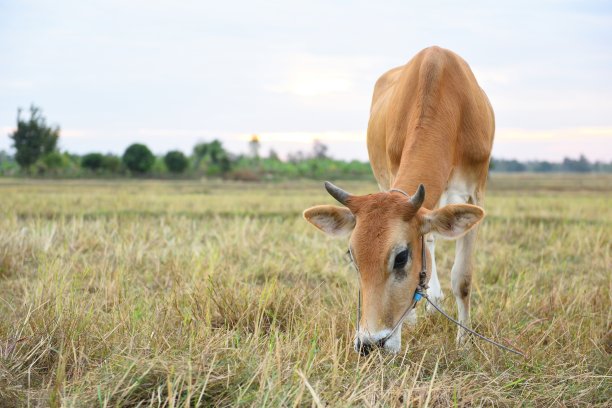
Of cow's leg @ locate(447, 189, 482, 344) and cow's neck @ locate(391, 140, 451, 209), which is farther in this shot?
cow's leg @ locate(447, 189, 482, 344)

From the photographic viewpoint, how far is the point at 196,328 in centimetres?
400

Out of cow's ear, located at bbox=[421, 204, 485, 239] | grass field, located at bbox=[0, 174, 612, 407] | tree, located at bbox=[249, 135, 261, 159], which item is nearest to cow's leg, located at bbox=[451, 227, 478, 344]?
grass field, located at bbox=[0, 174, 612, 407]

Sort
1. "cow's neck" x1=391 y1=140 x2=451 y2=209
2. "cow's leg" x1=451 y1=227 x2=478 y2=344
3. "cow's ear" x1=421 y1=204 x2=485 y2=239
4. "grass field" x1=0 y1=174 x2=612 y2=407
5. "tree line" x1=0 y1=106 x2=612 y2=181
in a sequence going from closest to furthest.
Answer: "grass field" x1=0 y1=174 x2=612 y2=407 → "cow's ear" x1=421 y1=204 x2=485 y2=239 → "cow's neck" x1=391 y1=140 x2=451 y2=209 → "cow's leg" x1=451 y1=227 x2=478 y2=344 → "tree line" x1=0 y1=106 x2=612 y2=181

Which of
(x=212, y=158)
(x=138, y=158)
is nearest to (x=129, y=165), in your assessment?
(x=138, y=158)

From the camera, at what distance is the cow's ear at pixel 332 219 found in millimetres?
3955

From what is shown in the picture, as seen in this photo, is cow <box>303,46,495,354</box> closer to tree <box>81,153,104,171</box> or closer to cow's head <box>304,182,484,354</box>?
cow's head <box>304,182,484,354</box>

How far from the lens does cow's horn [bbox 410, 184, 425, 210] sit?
11.9 ft

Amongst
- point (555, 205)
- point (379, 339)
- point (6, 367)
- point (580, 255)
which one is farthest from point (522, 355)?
point (555, 205)

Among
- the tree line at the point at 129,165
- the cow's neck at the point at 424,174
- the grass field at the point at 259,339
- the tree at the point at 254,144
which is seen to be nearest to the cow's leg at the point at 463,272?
the grass field at the point at 259,339

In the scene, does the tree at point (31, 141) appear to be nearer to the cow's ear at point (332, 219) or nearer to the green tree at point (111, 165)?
the green tree at point (111, 165)

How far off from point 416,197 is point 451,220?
35 centimetres

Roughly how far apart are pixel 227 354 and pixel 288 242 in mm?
5765

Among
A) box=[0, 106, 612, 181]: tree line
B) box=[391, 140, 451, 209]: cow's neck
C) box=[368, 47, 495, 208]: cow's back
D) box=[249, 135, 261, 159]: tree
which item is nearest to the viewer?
box=[391, 140, 451, 209]: cow's neck

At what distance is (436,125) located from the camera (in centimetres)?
491
